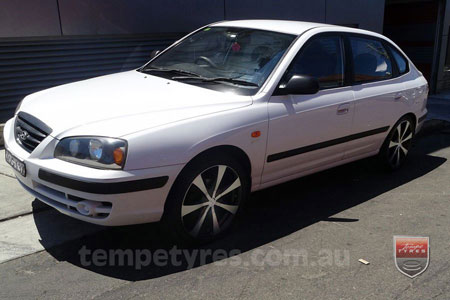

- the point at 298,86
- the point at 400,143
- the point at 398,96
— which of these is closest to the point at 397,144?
the point at 400,143

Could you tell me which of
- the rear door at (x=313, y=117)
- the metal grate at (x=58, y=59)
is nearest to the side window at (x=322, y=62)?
the rear door at (x=313, y=117)

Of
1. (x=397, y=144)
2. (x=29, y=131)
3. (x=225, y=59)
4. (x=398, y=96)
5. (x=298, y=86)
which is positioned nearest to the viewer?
(x=29, y=131)

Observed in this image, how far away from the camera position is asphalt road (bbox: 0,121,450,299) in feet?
10.6

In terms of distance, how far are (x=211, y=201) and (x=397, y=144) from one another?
114 inches

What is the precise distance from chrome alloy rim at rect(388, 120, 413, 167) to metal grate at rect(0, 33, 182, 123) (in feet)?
14.7

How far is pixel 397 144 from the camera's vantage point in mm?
5660

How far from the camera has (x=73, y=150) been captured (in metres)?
3.27

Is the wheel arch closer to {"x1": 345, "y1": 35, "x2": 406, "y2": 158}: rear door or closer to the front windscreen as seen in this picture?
the front windscreen

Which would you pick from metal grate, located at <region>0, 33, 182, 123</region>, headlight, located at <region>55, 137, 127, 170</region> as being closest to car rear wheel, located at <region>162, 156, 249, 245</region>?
headlight, located at <region>55, 137, 127, 170</region>

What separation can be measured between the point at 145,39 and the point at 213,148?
16.8ft

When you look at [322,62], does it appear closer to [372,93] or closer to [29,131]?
[372,93]

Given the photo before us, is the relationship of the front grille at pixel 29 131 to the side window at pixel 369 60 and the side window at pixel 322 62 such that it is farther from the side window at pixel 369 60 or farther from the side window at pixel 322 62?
the side window at pixel 369 60

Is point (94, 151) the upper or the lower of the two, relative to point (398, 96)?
upper

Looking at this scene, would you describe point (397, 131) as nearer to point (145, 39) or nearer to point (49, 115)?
point (49, 115)
